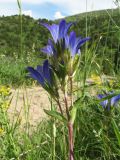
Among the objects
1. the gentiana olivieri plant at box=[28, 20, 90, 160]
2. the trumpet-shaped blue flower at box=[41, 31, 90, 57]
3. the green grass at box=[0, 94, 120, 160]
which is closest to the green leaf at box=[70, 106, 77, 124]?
the gentiana olivieri plant at box=[28, 20, 90, 160]

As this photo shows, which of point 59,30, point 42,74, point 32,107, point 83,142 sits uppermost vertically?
point 59,30

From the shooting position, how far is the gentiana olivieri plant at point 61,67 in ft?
3.05

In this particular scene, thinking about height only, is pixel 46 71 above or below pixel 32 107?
above

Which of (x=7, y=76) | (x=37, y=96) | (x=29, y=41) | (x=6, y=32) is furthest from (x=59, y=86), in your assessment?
(x=6, y=32)

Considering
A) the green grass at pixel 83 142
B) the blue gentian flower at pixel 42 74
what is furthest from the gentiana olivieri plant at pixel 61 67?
the green grass at pixel 83 142

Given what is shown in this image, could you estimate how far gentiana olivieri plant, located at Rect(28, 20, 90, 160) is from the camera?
931mm

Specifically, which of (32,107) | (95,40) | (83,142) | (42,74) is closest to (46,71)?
(42,74)

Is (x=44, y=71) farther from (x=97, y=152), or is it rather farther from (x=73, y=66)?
(x=97, y=152)

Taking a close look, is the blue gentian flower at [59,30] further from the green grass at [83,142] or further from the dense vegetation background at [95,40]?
the green grass at [83,142]

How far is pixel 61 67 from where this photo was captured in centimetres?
92

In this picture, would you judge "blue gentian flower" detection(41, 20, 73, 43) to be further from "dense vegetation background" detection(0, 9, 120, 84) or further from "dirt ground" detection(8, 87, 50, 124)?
"dirt ground" detection(8, 87, 50, 124)

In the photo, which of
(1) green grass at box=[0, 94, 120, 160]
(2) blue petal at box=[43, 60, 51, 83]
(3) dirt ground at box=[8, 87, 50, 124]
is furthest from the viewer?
(3) dirt ground at box=[8, 87, 50, 124]

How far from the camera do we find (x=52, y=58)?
0.94 m

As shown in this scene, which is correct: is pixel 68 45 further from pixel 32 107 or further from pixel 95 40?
pixel 32 107
